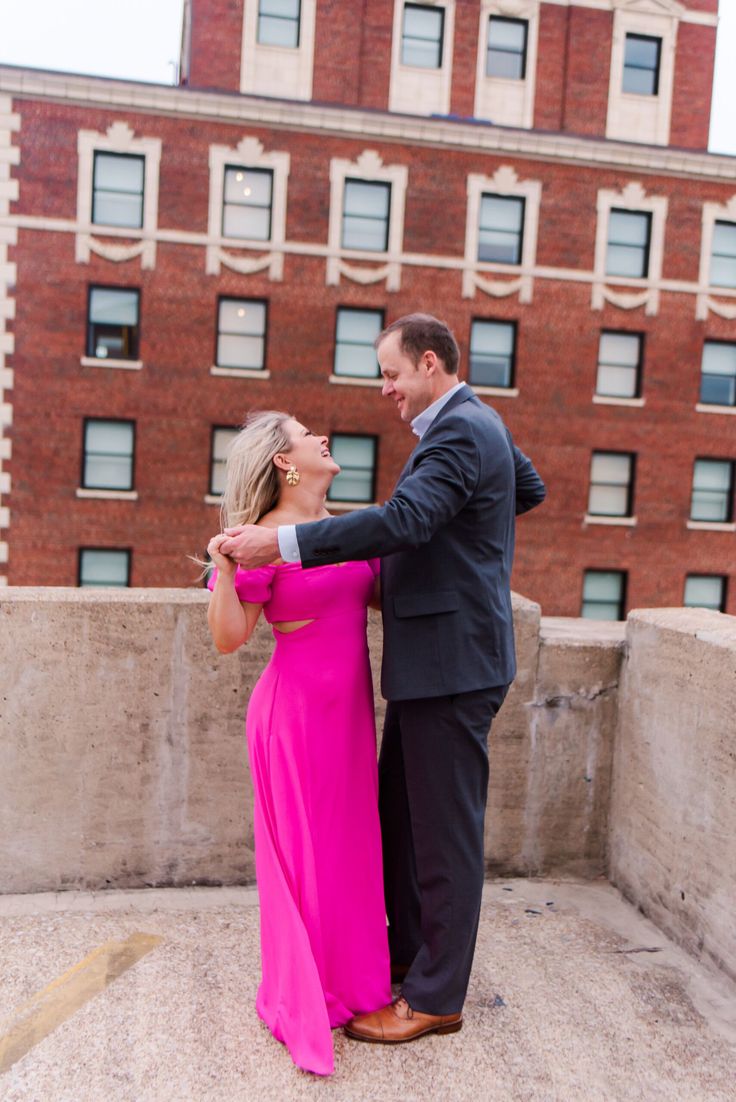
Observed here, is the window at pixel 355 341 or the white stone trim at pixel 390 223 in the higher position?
the white stone trim at pixel 390 223

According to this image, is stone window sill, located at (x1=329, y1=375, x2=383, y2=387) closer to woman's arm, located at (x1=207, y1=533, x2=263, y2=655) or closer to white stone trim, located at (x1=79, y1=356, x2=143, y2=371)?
white stone trim, located at (x1=79, y1=356, x2=143, y2=371)

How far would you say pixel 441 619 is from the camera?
290cm

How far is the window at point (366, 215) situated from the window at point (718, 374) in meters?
10.6

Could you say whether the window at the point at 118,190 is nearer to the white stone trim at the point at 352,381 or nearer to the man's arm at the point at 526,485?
the white stone trim at the point at 352,381

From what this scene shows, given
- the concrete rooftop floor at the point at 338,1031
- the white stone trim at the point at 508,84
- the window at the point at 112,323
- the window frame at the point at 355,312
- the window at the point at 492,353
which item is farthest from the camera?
the white stone trim at the point at 508,84

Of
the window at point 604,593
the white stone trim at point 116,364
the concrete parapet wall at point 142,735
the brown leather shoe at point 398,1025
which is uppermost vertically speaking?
the white stone trim at point 116,364

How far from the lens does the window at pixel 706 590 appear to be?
2842cm

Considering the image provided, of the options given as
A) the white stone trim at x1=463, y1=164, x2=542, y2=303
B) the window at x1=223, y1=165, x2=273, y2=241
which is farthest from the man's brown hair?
the white stone trim at x1=463, y1=164, x2=542, y2=303

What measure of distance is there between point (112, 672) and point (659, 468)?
26332mm

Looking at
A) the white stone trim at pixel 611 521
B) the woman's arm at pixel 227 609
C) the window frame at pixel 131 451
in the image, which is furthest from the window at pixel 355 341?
the woman's arm at pixel 227 609

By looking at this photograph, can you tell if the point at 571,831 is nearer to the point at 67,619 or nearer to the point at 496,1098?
the point at 496,1098

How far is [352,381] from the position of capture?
2598cm

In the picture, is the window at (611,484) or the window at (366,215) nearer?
the window at (366,215)

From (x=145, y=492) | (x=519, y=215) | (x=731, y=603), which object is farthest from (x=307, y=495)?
(x=731, y=603)
